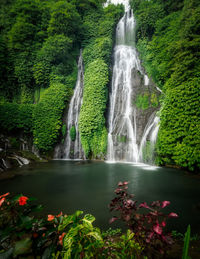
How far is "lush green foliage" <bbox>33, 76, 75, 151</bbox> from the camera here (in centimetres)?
1225

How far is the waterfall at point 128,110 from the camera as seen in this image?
1025cm

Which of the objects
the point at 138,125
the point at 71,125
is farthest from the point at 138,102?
the point at 71,125

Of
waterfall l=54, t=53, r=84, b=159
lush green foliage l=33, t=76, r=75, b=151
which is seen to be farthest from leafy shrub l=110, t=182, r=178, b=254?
lush green foliage l=33, t=76, r=75, b=151

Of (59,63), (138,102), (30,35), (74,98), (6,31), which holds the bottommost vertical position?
A: (138,102)

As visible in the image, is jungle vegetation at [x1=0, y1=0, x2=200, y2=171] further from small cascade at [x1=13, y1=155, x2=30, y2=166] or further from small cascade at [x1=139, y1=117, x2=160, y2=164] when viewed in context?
small cascade at [x1=13, y1=155, x2=30, y2=166]

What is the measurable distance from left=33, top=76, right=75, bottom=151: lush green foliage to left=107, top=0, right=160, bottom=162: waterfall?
456 centimetres

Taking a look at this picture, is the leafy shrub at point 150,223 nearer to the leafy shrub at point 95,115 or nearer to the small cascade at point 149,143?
the small cascade at point 149,143

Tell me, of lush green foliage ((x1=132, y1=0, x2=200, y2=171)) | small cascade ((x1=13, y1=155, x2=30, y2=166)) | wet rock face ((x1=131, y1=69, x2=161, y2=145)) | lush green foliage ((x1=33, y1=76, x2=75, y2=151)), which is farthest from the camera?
lush green foliage ((x1=33, y1=76, x2=75, y2=151))

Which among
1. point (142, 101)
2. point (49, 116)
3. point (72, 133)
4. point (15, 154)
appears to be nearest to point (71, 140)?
point (72, 133)

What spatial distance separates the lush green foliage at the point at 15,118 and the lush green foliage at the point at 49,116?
24.2 inches

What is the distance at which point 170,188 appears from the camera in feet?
15.6

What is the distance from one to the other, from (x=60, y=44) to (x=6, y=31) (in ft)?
27.1

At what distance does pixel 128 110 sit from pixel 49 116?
7.08 meters

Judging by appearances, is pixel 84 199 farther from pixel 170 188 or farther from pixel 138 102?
pixel 138 102
